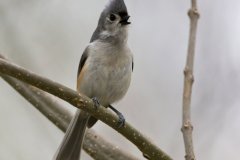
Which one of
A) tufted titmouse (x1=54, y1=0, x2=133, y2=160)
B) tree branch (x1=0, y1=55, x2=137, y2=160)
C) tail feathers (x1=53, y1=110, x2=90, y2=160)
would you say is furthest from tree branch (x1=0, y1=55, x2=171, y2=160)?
tufted titmouse (x1=54, y1=0, x2=133, y2=160)

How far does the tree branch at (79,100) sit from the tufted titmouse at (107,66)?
45.0 inches

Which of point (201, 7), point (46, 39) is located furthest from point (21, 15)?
point (201, 7)

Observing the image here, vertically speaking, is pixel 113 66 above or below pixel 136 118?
above

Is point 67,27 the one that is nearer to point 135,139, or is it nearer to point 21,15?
point 21,15

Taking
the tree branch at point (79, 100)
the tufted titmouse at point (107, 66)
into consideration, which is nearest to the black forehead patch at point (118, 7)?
the tufted titmouse at point (107, 66)

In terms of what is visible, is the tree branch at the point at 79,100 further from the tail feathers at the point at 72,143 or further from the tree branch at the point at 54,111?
the tail feathers at the point at 72,143

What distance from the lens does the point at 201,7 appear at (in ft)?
18.2

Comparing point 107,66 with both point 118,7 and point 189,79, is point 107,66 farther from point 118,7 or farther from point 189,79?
point 189,79

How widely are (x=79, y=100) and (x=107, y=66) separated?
1.41 m

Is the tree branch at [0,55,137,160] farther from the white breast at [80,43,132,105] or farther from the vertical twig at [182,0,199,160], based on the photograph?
the white breast at [80,43,132,105]

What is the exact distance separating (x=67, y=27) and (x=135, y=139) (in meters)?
3.65

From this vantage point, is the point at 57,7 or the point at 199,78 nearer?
the point at 199,78

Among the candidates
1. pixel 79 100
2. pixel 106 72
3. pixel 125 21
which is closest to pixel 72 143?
pixel 106 72

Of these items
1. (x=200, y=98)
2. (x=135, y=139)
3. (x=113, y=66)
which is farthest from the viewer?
(x=200, y=98)
